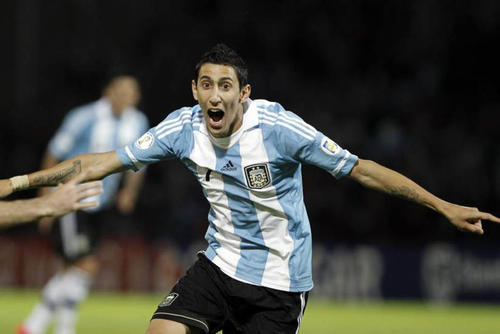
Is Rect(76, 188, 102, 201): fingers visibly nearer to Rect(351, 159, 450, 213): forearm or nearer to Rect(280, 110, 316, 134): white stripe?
Rect(280, 110, 316, 134): white stripe

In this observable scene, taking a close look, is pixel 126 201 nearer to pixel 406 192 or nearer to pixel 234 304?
pixel 234 304

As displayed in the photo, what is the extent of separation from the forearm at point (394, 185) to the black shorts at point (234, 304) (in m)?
0.74

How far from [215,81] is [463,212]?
4.75 ft

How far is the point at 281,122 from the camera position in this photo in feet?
16.9

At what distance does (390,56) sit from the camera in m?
15.6

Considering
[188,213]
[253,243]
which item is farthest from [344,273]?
[253,243]

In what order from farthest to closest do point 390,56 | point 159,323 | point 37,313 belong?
point 390,56 → point 37,313 → point 159,323

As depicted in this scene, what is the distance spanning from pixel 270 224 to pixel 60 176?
1138 millimetres

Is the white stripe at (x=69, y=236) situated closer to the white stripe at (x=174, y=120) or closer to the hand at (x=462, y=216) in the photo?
the white stripe at (x=174, y=120)

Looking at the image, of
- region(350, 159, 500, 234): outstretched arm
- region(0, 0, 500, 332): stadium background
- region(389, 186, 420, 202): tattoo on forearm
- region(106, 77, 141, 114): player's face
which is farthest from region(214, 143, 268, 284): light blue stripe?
region(0, 0, 500, 332): stadium background

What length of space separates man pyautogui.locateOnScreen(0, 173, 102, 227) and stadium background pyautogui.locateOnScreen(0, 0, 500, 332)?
921 cm

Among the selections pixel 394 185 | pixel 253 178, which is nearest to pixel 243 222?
pixel 253 178

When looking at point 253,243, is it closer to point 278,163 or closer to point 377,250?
point 278,163

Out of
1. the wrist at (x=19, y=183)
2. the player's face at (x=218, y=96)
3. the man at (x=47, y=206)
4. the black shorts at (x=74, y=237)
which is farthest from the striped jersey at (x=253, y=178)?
the black shorts at (x=74, y=237)
